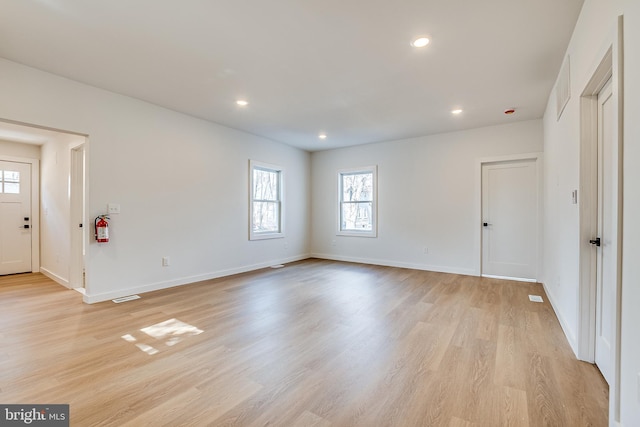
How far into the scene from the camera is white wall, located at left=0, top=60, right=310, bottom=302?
133 inches

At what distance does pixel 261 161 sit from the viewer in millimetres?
5953

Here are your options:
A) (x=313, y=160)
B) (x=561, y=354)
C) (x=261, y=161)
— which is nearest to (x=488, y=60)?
(x=561, y=354)

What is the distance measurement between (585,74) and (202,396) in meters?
3.45

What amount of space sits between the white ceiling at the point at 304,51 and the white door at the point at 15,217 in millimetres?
3582

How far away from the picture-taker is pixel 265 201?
6.26m

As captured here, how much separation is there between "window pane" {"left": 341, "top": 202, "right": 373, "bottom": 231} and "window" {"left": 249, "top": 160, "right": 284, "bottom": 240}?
1.54 m

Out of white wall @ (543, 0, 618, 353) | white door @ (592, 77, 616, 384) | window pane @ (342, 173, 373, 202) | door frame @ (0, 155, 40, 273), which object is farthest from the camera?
window pane @ (342, 173, 373, 202)

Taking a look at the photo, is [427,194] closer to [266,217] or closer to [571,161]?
[571,161]

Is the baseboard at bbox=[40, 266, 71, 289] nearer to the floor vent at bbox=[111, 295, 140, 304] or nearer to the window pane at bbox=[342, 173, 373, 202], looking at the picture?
the floor vent at bbox=[111, 295, 140, 304]

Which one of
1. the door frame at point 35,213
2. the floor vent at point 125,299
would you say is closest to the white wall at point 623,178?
the floor vent at point 125,299

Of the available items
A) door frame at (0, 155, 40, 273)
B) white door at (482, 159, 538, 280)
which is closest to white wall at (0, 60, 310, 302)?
door frame at (0, 155, 40, 273)

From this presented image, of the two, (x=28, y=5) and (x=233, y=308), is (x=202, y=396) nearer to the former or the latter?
(x=233, y=308)

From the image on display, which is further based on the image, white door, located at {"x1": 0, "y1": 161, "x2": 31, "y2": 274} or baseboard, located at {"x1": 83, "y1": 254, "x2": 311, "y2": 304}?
white door, located at {"x1": 0, "y1": 161, "x2": 31, "y2": 274}

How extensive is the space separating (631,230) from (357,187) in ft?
18.1
